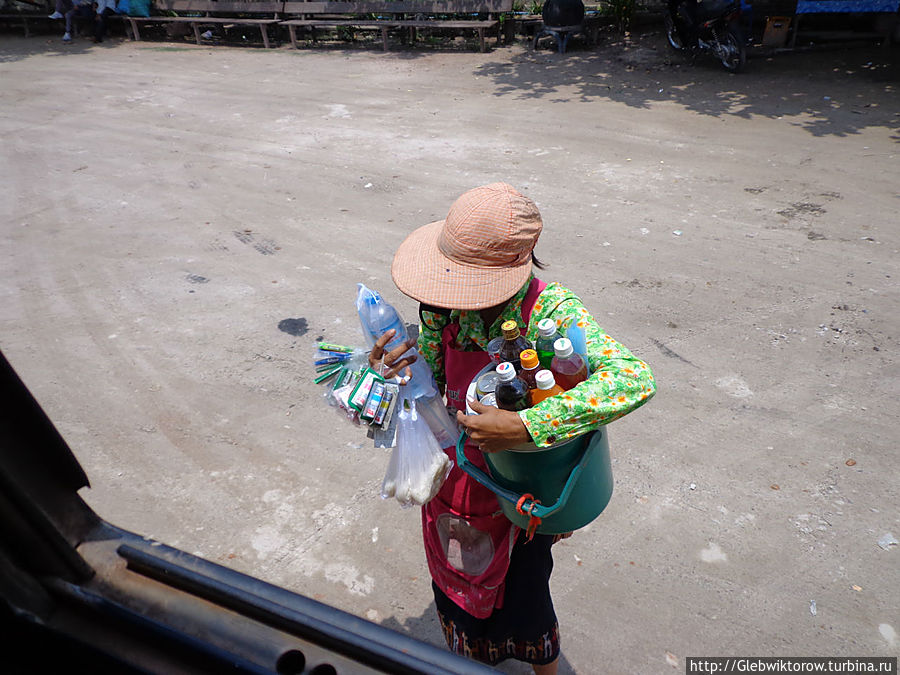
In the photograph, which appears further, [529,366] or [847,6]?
[847,6]

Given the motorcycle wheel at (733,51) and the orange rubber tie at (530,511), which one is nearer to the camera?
the orange rubber tie at (530,511)

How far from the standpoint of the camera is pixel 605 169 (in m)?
6.38

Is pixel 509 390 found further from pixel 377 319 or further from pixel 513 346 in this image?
pixel 377 319

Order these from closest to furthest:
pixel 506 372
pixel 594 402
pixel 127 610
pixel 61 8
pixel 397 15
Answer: pixel 127 610 < pixel 594 402 < pixel 506 372 < pixel 397 15 < pixel 61 8

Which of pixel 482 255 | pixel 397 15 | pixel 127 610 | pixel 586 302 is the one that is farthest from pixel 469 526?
pixel 397 15

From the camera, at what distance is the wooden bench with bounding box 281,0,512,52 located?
1126cm

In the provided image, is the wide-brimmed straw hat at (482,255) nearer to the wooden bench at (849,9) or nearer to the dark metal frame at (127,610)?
the dark metal frame at (127,610)

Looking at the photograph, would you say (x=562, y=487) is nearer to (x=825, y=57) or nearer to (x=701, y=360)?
(x=701, y=360)

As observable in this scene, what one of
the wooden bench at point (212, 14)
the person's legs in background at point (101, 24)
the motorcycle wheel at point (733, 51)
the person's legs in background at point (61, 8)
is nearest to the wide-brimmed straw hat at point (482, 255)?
the motorcycle wheel at point (733, 51)

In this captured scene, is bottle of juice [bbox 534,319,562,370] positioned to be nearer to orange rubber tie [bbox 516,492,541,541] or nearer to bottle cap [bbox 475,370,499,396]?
bottle cap [bbox 475,370,499,396]

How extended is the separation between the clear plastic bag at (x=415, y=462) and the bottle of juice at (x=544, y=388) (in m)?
0.39

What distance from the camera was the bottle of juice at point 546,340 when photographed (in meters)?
1.60

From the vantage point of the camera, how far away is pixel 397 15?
40.8 feet

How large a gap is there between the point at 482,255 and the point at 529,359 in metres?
0.34
